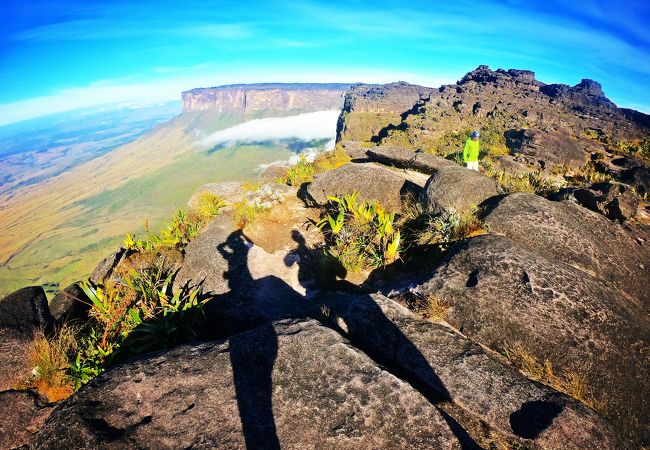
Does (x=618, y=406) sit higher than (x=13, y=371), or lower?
higher

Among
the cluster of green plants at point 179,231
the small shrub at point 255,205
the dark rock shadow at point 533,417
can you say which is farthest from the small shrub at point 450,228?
the cluster of green plants at point 179,231

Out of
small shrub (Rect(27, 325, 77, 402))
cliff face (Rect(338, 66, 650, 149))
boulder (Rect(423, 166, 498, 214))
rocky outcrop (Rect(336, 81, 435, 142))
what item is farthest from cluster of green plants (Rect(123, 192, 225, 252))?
rocky outcrop (Rect(336, 81, 435, 142))

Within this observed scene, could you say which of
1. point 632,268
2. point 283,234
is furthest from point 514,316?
point 283,234

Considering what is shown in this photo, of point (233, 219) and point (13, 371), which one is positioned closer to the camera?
point (13, 371)

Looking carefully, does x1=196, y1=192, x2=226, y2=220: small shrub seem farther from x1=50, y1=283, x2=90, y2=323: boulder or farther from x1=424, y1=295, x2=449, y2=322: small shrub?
x1=424, y1=295, x2=449, y2=322: small shrub

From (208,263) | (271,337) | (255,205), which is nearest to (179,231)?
(255,205)

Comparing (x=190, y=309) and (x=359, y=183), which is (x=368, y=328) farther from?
(x=359, y=183)

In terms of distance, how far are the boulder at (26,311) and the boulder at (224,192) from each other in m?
7.21

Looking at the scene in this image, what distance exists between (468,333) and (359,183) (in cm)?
787

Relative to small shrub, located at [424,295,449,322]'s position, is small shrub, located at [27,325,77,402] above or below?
below

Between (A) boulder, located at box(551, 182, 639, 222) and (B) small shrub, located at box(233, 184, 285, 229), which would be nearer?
(A) boulder, located at box(551, 182, 639, 222)

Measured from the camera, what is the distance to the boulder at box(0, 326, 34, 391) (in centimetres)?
567

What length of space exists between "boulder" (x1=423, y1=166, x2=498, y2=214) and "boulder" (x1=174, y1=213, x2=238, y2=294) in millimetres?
6317

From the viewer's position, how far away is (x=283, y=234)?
11250 mm
